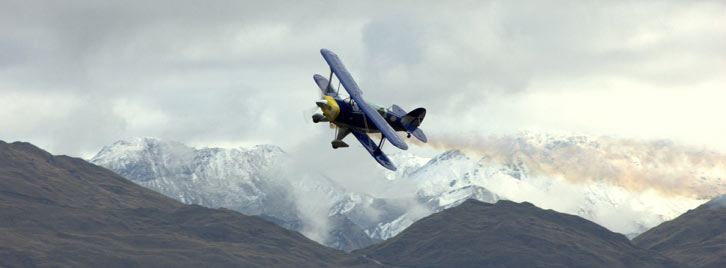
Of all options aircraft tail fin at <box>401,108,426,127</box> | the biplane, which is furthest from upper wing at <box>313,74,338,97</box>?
aircraft tail fin at <box>401,108,426,127</box>

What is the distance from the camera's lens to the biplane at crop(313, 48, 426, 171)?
12469cm

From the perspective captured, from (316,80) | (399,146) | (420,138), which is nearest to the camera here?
(399,146)

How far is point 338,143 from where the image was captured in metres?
126

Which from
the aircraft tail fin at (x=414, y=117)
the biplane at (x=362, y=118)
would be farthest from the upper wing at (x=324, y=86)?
the aircraft tail fin at (x=414, y=117)

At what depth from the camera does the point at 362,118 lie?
12769 cm

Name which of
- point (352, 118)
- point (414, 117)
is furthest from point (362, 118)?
point (414, 117)

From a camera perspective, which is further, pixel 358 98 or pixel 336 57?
pixel 336 57

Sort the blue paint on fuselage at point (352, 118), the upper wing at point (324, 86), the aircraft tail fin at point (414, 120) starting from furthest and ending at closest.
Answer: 1. the upper wing at point (324, 86)
2. the aircraft tail fin at point (414, 120)
3. the blue paint on fuselage at point (352, 118)

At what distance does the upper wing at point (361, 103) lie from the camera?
Result: 122m

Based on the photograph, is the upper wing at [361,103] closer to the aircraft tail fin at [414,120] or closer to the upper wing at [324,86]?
the upper wing at [324,86]

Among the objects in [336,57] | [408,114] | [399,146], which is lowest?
[399,146]

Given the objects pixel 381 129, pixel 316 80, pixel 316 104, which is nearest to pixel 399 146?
pixel 381 129

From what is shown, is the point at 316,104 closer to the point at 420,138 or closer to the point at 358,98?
the point at 358,98

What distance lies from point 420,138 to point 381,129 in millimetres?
8005
